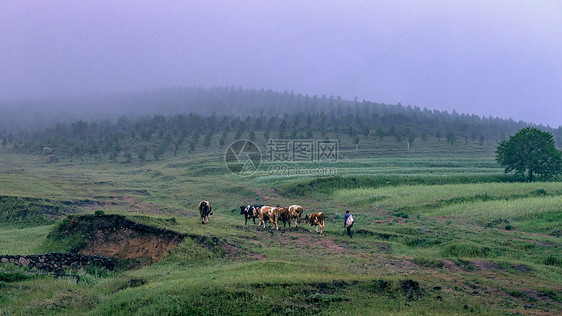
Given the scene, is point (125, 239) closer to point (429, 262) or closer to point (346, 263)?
point (346, 263)

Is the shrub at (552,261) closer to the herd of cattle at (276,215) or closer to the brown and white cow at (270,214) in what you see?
the herd of cattle at (276,215)

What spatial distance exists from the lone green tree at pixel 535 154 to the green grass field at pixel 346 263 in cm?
898

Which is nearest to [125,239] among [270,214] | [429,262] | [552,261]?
[270,214]

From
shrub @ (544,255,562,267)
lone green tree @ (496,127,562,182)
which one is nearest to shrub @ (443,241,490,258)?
shrub @ (544,255,562,267)

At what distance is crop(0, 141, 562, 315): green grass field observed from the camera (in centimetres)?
1077

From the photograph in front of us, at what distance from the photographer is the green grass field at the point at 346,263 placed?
35.3ft

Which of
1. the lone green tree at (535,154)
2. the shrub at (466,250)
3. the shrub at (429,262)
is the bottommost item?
the shrub at (466,250)

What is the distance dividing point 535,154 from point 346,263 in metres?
44.4

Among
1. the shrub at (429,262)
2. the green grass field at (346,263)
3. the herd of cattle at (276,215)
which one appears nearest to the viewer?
the green grass field at (346,263)

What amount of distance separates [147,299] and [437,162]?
265 ft

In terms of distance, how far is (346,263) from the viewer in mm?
16547

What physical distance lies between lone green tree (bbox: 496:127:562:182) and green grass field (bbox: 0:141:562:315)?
29.5 ft

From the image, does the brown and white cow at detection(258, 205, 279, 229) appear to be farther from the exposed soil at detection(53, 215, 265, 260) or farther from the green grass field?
the exposed soil at detection(53, 215, 265, 260)

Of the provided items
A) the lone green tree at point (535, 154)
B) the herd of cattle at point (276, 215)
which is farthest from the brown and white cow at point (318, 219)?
the lone green tree at point (535, 154)
